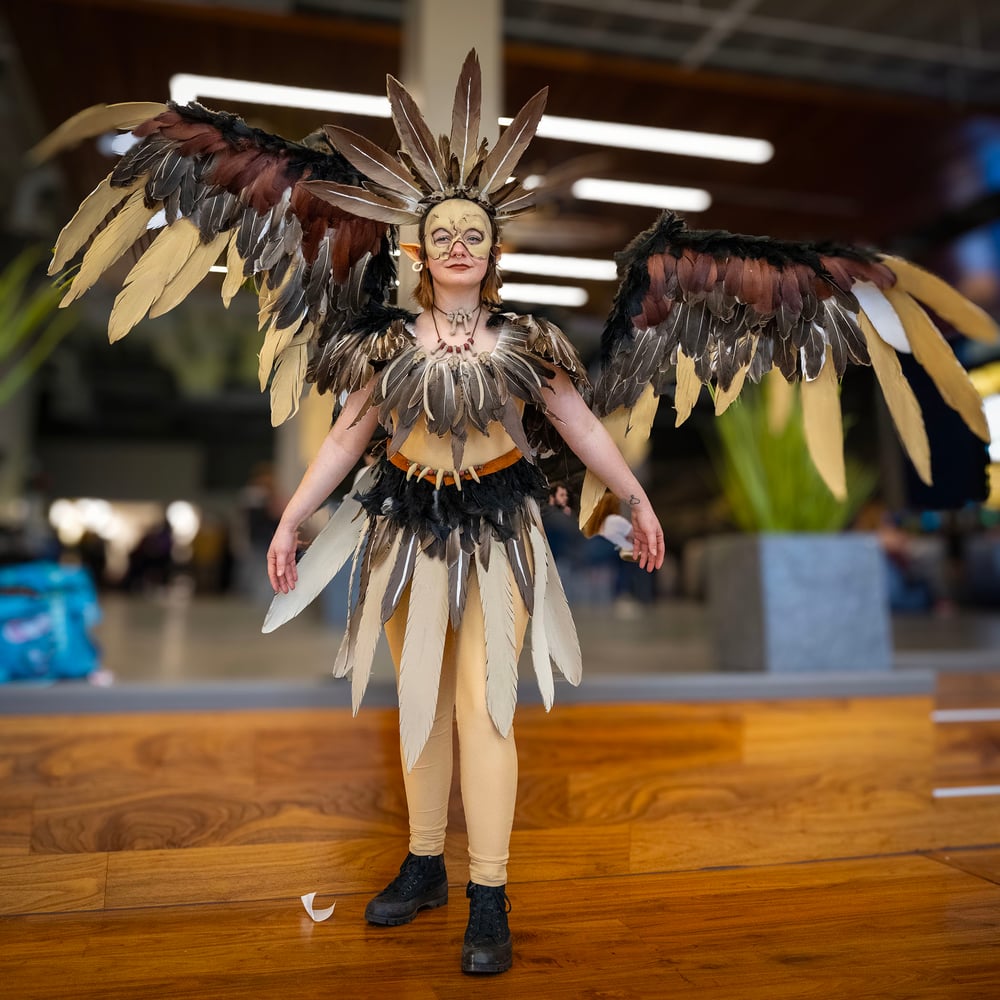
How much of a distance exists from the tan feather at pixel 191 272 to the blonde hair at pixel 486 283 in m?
0.32

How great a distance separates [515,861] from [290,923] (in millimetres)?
438

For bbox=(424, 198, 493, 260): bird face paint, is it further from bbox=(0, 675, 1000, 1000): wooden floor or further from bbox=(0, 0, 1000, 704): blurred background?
bbox=(0, 675, 1000, 1000): wooden floor

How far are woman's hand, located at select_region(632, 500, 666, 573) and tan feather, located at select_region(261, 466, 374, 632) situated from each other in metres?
0.44

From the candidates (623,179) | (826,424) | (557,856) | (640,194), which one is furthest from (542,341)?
(640,194)

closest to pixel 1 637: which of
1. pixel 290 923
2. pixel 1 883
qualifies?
pixel 1 883

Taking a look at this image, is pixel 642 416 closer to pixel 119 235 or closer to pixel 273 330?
pixel 273 330

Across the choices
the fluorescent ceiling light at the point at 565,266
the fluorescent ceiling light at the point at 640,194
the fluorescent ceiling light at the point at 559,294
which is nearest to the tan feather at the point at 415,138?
the fluorescent ceiling light at the point at 640,194

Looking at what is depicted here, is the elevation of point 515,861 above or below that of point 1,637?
below

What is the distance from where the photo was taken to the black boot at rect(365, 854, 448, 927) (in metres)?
1.38

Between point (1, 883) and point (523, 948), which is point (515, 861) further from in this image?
point (1, 883)

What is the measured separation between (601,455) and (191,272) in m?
0.70

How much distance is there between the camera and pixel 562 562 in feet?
25.6

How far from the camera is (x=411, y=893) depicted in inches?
55.6

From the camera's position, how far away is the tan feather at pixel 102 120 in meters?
1.33
